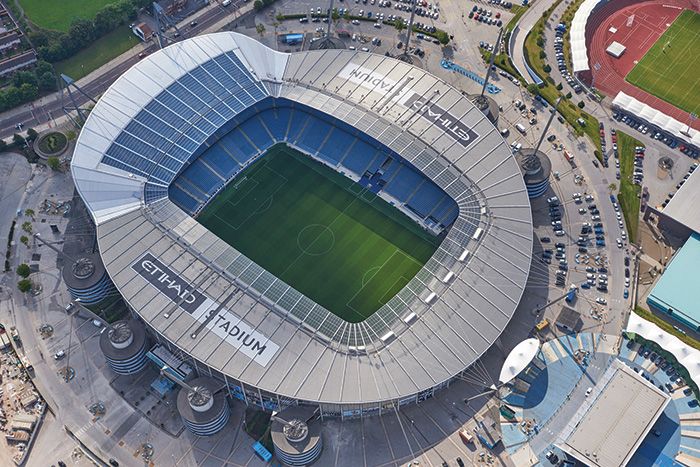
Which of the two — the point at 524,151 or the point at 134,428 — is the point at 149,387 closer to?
the point at 134,428

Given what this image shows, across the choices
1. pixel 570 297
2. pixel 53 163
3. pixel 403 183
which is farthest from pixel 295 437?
pixel 53 163

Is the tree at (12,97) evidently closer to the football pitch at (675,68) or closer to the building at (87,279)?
the building at (87,279)

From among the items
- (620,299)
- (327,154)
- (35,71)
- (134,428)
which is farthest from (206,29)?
(620,299)

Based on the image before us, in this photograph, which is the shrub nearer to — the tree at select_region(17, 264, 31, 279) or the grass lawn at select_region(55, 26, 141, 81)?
the tree at select_region(17, 264, 31, 279)

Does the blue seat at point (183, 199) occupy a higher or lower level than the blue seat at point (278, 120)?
lower

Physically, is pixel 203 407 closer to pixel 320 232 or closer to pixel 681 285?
pixel 320 232

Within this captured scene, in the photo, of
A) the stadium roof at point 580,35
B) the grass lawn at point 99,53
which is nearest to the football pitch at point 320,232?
the grass lawn at point 99,53
